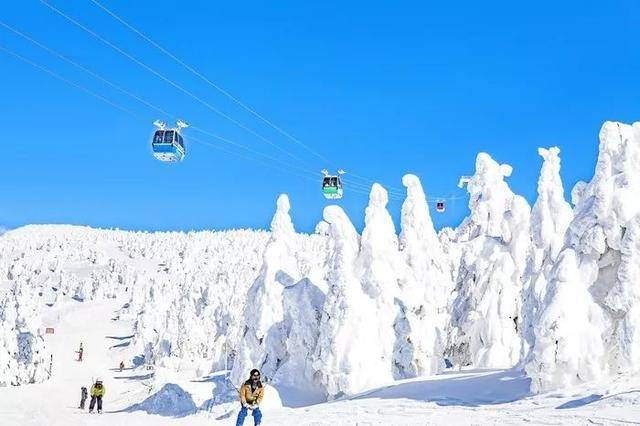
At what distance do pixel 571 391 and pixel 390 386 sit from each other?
357 inches

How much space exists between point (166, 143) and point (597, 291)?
57.2 ft

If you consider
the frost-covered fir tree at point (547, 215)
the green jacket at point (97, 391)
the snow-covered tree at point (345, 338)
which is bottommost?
the green jacket at point (97, 391)

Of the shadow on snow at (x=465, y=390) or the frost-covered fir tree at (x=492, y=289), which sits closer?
the shadow on snow at (x=465, y=390)

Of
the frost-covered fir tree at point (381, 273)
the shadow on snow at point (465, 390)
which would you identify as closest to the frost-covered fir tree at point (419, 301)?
the frost-covered fir tree at point (381, 273)

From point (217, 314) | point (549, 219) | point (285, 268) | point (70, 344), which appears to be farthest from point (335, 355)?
point (70, 344)

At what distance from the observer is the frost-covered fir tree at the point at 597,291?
20938 millimetres

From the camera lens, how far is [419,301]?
35531mm

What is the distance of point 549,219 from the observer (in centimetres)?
3888

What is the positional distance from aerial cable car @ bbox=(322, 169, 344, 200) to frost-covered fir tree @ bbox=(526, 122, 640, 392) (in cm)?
1762

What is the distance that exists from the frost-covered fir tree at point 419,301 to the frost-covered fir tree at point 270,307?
729cm

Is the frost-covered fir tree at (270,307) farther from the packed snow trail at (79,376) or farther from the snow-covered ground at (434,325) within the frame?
the packed snow trail at (79,376)

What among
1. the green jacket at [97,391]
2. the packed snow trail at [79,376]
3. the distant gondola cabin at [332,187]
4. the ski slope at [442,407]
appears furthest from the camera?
the distant gondola cabin at [332,187]

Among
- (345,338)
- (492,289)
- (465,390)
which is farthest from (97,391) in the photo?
(492,289)

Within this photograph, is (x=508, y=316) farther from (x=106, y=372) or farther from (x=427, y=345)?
(x=106, y=372)
